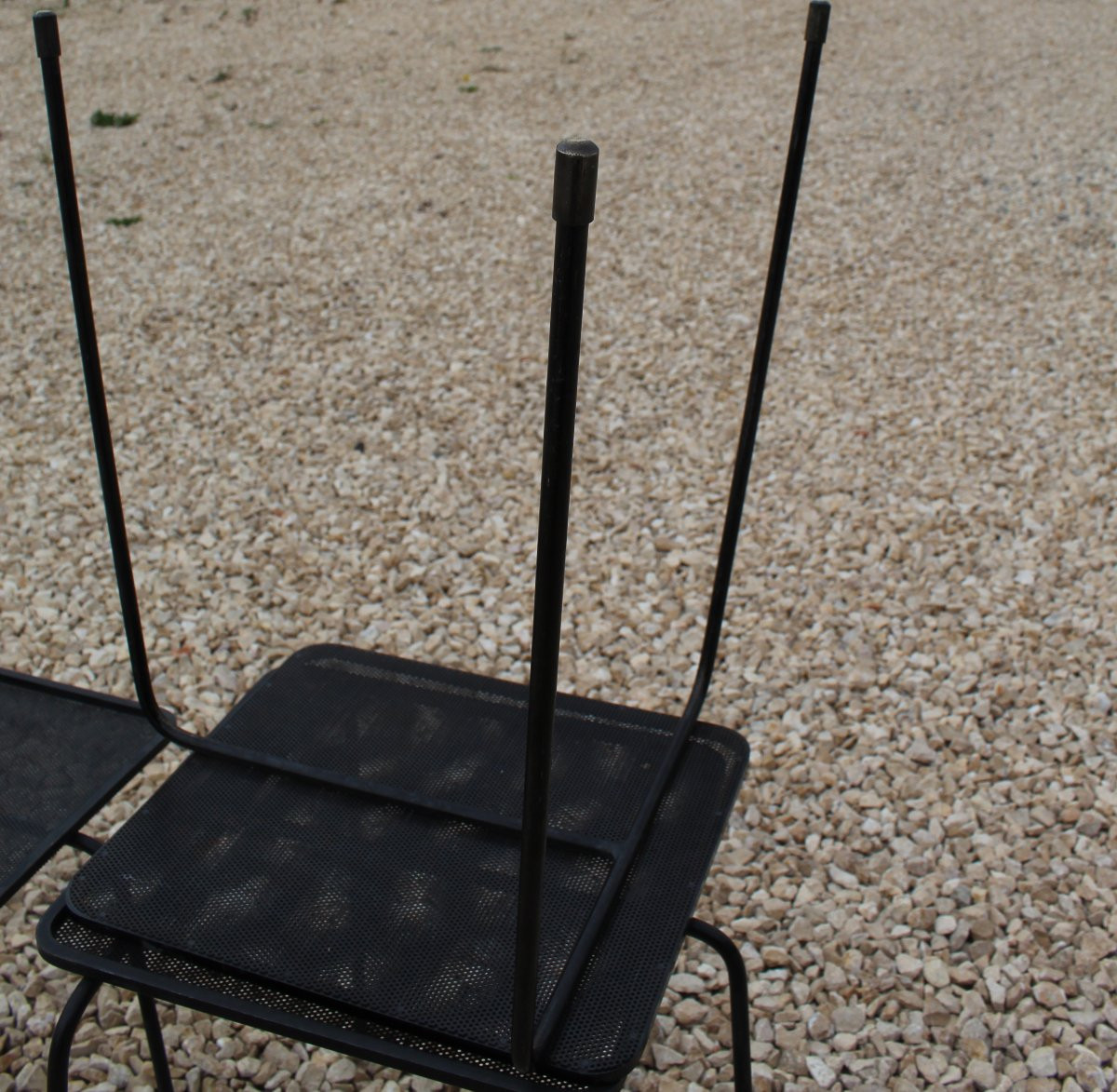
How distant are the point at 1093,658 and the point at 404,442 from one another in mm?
1915

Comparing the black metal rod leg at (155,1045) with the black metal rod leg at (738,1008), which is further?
the black metal rod leg at (155,1045)

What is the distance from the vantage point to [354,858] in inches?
51.4

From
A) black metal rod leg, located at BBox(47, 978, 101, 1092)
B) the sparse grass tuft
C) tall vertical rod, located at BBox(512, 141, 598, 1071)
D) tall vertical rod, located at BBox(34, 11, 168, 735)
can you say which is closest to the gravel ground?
the sparse grass tuft

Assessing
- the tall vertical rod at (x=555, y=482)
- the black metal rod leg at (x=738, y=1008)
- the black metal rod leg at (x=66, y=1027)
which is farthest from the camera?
the black metal rod leg at (x=738, y=1008)

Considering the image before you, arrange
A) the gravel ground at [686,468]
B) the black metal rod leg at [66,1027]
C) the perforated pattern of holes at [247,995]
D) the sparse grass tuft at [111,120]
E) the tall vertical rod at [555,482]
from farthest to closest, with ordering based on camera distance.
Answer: the sparse grass tuft at [111,120], the gravel ground at [686,468], the black metal rod leg at [66,1027], the perforated pattern of holes at [247,995], the tall vertical rod at [555,482]

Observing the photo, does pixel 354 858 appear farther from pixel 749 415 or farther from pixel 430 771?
pixel 749 415

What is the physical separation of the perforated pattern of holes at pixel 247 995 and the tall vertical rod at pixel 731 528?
0.18 ft

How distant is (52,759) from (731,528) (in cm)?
87

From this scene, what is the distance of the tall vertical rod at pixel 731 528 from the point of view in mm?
1161

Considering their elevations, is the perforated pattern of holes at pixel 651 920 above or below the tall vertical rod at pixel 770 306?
below

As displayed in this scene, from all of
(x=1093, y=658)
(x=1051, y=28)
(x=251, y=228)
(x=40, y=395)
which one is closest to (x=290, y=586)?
(x=40, y=395)

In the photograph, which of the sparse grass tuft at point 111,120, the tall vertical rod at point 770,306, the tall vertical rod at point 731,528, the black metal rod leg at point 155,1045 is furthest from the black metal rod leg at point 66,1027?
the sparse grass tuft at point 111,120

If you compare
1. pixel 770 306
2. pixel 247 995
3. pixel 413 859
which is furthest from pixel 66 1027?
pixel 770 306

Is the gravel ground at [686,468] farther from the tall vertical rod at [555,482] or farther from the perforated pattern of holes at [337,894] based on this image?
the tall vertical rod at [555,482]
